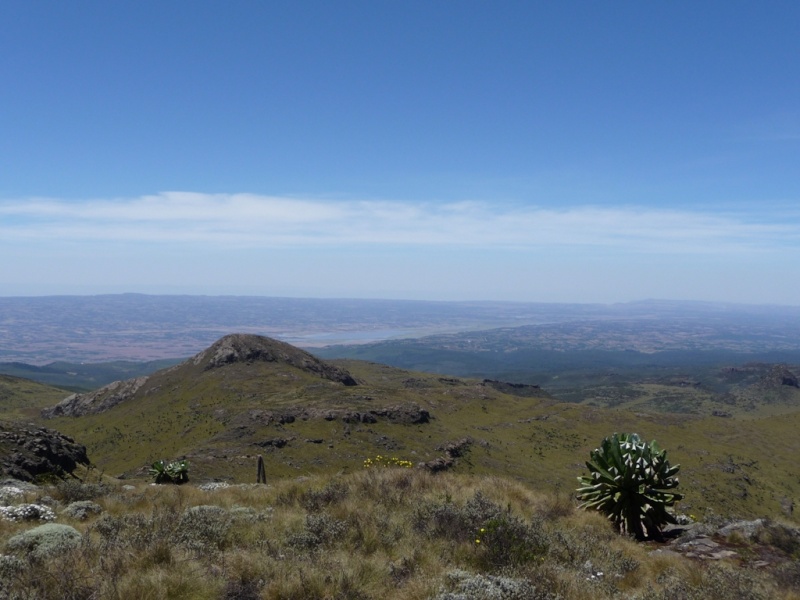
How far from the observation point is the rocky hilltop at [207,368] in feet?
259

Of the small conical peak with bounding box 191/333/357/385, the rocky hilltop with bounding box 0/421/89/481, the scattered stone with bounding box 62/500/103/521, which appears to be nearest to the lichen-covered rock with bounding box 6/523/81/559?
the scattered stone with bounding box 62/500/103/521

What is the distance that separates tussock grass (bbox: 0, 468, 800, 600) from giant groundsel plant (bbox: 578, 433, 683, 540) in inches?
29.7

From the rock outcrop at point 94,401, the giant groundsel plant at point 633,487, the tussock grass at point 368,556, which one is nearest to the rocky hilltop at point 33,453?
the tussock grass at point 368,556

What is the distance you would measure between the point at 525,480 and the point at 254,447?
26969mm

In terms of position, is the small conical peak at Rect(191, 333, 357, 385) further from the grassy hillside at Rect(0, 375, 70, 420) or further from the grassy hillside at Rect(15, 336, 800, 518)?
the grassy hillside at Rect(0, 375, 70, 420)

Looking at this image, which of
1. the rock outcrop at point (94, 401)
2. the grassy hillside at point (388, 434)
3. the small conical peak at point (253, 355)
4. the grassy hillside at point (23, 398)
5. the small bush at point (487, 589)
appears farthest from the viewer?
the grassy hillside at point (23, 398)

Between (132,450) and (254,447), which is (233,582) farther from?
(132,450)

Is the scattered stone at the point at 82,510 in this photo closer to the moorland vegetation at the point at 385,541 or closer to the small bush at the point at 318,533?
the moorland vegetation at the point at 385,541

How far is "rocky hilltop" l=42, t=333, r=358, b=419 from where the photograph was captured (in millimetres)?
78875

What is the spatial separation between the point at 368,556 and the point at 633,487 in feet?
24.3

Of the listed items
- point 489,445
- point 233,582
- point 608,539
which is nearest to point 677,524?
point 608,539

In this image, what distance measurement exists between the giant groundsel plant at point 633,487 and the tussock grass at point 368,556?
2.47 ft

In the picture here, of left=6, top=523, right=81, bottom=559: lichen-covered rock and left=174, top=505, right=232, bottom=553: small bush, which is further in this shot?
left=174, top=505, right=232, bottom=553: small bush

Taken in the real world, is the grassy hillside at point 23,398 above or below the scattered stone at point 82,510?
below
